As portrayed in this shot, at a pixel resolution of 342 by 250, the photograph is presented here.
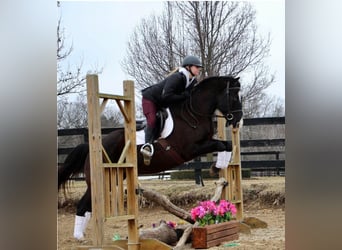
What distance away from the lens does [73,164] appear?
298cm

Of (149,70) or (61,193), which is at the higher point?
(149,70)

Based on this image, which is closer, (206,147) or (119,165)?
(119,165)

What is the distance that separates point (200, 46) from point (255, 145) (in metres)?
0.60

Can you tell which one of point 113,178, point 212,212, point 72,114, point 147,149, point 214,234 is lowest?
point 214,234

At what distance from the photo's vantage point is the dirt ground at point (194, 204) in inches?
117

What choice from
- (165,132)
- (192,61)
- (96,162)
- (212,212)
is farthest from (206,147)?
(96,162)

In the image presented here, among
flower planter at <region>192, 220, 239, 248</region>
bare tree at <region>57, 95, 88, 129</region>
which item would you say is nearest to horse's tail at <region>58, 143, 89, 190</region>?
A: bare tree at <region>57, 95, 88, 129</region>

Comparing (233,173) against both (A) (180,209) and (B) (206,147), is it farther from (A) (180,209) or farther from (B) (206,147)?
(A) (180,209)

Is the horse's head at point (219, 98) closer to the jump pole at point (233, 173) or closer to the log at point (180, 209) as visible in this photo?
the jump pole at point (233, 173)
